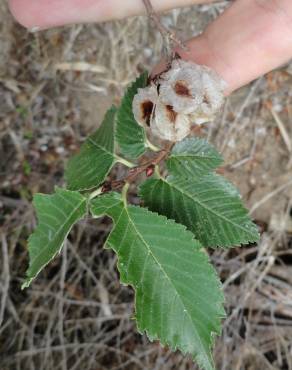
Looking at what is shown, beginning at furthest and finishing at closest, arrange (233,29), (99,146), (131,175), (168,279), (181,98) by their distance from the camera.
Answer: (233,29) < (99,146) < (131,175) < (168,279) < (181,98)

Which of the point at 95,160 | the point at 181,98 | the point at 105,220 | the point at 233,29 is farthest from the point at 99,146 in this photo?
the point at 105,220

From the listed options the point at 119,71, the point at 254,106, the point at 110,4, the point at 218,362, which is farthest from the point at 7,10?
the point at 218,362

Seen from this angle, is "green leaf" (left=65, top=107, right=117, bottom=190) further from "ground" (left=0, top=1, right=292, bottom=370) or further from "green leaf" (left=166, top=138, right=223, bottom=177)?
"ground" (left=0, top=1, right=292, bottom=370)

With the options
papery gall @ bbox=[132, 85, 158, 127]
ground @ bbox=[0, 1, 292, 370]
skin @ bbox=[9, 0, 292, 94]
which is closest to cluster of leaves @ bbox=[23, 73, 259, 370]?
papery gall @ bbox=[132, 85, 158, 127]

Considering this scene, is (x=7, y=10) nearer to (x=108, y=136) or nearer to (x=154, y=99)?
(x=108, y=136)

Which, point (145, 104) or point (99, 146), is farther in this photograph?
point (99, 146)

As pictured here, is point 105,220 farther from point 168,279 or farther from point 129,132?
point 168,279

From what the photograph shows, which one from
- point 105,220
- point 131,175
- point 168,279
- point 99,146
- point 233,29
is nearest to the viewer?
point 168,279
